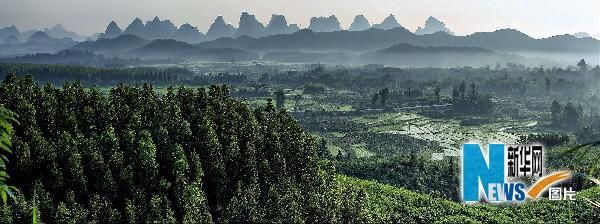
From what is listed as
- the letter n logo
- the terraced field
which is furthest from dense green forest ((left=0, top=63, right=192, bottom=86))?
the letter n logo

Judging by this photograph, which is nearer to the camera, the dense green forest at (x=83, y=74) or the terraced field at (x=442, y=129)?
the terraced field at (x=442, y=129)

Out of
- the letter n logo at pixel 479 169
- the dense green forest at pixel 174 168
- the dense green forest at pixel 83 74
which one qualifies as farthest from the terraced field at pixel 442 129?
the dense green forest at pixel 83 74

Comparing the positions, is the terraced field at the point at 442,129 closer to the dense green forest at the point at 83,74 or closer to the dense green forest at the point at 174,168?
the dense green forest at the point at 174,168

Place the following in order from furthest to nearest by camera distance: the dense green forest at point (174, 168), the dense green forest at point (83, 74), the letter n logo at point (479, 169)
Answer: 1. the dense green forest at point (83, 74)
2. the letter n logo at point (479, 169)
3. the dense green forest at point (174, 168)

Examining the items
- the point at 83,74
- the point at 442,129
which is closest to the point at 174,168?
the point at 442,129

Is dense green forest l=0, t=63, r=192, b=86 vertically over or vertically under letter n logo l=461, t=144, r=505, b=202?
over

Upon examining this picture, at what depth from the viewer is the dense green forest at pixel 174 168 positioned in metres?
20.3

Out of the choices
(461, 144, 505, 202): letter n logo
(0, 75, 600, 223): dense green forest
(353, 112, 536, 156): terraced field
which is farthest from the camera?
(353, 112, 536, 156): terraced field

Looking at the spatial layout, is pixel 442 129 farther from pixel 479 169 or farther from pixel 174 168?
pixel 174 168

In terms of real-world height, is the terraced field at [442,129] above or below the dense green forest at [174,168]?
below

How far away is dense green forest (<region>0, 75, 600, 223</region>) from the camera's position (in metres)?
20.3

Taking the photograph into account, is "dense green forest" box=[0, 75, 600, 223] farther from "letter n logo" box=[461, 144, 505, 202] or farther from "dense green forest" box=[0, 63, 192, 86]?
"dense green forest" box=[0, 63, 192, 86]

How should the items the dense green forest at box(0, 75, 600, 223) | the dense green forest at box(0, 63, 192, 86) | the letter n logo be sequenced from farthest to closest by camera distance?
the dense green forest at box(0, 63, 192, 86) → the letter n logo → the dense green forest at box(0, 75, 600, 223)

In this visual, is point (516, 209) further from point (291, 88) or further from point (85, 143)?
point (291, 88)
